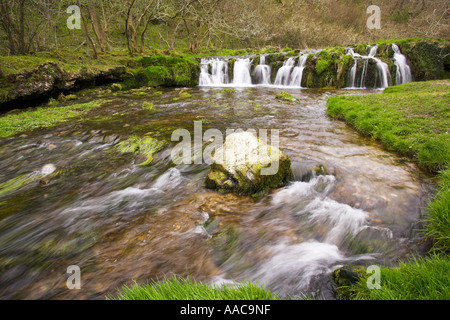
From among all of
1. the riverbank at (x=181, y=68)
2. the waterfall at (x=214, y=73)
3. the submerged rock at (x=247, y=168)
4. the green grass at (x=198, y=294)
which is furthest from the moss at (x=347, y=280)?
the waterfall at (x=214, y=73)

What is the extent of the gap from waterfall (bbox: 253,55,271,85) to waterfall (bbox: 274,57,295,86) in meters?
0.99

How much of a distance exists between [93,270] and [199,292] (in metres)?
1.74

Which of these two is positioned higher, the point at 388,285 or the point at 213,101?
the point at 213,101

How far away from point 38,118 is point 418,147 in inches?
526

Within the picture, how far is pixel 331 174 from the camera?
4.64 metres

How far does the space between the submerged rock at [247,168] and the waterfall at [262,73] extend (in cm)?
1746

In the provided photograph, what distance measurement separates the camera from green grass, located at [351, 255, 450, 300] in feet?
5.58

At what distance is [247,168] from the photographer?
13.5 feet

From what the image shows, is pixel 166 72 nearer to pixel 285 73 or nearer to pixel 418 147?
pixel 285 73

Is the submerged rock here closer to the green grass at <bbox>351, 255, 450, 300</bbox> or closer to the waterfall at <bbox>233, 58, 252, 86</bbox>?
the green grass at <bbox>351, 255, 450, 300</bbox>

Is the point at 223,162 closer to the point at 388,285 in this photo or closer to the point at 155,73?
the point at 388,285

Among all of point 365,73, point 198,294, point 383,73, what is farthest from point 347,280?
point 383,73

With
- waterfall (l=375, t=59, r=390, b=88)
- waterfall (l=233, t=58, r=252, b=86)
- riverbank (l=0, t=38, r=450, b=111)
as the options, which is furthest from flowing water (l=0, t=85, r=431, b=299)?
waterfall (l=233, t=58, r=252, b=86)
